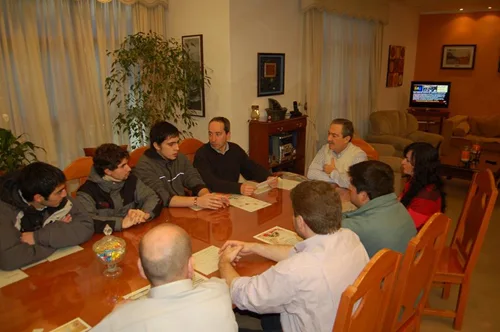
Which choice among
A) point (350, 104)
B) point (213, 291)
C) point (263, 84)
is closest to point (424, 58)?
point (350, 104)

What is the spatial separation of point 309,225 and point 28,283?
1151 millimetres

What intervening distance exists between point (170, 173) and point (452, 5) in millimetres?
6927

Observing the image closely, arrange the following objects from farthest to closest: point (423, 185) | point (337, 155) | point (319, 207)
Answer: point (337, 155), point (423, 185), point (319, 207)

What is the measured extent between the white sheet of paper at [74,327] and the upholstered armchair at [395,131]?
5551 millimetres

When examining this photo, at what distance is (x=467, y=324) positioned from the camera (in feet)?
8.44

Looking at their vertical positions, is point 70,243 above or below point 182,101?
below

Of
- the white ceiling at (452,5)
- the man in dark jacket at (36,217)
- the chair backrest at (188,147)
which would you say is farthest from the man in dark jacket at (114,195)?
the white ceiling at (452,5)

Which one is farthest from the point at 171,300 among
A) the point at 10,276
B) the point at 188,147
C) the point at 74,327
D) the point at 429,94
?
the point at 429,94

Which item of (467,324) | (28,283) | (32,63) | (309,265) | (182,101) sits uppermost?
(32,63)

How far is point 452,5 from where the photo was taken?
7.21 meters

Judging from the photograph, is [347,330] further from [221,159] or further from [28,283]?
[221,159]

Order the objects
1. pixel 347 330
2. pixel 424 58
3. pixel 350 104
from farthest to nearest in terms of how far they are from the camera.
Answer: pixel 424 58 → pixel 350 104 → pixel 347 330

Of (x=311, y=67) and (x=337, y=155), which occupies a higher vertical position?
(x=311, y=67)

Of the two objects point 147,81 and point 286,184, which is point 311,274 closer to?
point 286,184
